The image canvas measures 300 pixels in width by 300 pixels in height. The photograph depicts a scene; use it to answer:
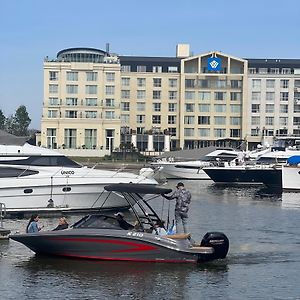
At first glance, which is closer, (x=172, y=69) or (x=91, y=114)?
(x=91, y=114)

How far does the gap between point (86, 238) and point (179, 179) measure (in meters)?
61.0

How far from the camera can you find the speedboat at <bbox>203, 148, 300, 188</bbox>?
217 ft

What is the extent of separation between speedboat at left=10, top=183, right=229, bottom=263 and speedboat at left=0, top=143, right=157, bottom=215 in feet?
38.6

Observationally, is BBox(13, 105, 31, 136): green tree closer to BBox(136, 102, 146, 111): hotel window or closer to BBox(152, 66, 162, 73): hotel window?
BBox(136, 102, 146, 111): hotel window

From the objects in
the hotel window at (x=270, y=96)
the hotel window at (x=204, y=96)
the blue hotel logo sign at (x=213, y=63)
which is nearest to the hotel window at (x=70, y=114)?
the hotel window at (x=204, y=96)

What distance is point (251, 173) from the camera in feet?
227

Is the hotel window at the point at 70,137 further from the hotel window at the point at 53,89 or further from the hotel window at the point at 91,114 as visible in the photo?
the hotel window at the point at 53,89

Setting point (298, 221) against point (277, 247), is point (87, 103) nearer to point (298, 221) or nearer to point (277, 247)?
point (298, 221)

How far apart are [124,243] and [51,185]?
45.3ft

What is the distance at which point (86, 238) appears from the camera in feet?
73.5

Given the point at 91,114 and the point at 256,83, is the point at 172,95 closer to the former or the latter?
the point at 256,83

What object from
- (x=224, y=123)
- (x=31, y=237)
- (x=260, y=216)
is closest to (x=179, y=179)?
(x=260, y=216)

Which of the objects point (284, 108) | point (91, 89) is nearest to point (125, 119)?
point (91, 89)

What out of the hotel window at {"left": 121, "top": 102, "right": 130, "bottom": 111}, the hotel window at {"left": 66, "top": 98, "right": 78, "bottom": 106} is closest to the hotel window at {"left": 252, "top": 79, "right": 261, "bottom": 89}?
the hotel window at {"left": 121, "top": 102, "right": 130, "bottom": 111}
